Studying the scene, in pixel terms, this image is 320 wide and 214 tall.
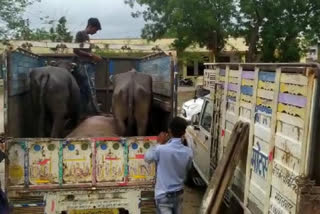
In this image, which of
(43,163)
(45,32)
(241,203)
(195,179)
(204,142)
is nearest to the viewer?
(43,163)

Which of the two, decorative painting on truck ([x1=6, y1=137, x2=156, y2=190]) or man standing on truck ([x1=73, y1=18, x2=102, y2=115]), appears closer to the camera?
decorative painting on truck ([x1=6, y1=137, x2=156, y2=190])

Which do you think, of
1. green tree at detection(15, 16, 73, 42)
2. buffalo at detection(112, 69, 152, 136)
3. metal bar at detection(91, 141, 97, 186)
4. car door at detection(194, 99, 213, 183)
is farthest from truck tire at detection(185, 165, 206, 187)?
green tree at detection(15, 16, 73, 42)

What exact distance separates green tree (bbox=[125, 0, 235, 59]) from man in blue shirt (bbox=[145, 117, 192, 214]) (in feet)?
51.4

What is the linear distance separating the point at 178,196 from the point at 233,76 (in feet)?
5.70

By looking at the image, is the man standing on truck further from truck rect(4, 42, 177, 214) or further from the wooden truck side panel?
the wooden truck side panel

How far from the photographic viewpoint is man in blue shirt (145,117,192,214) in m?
4.29

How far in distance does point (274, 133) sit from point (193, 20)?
54.4 ft

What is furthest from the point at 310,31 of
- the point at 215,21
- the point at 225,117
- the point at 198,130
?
the point at 225,117

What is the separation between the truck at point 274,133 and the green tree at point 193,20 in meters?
14.1

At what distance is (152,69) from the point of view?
6.95 m

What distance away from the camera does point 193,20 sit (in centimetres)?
1995

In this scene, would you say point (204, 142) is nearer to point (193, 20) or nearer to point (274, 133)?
point (274, 133)

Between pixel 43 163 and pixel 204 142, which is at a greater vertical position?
pixel 43 163

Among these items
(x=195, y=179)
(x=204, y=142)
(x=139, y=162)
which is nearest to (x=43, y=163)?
(x=139, y=162)
